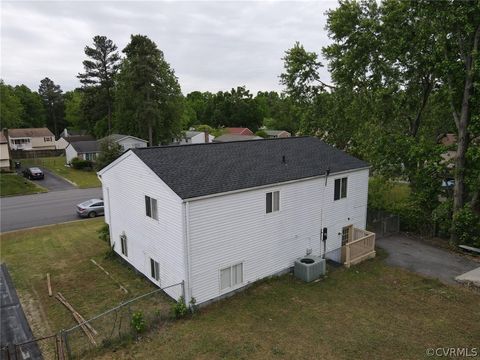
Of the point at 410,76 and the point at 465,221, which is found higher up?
the point at 410,76

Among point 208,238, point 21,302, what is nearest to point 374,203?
point 208,238

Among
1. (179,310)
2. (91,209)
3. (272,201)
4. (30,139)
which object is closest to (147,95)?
(91,209)

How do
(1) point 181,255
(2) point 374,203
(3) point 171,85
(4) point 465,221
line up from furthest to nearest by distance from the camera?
(3) point 171,85, (2) point 374,203, (4) point 465,221, (1) point 181,255

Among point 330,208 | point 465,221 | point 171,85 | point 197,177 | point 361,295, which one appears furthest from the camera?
point 171,85

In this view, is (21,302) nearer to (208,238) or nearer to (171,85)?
(208,238)

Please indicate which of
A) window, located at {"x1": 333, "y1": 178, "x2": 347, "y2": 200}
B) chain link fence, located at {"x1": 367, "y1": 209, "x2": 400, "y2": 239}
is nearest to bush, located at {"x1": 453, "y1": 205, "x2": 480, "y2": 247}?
chain link fence, located at {"x1": 367, "y1": 209, "x2": 400, "y2": 239}
